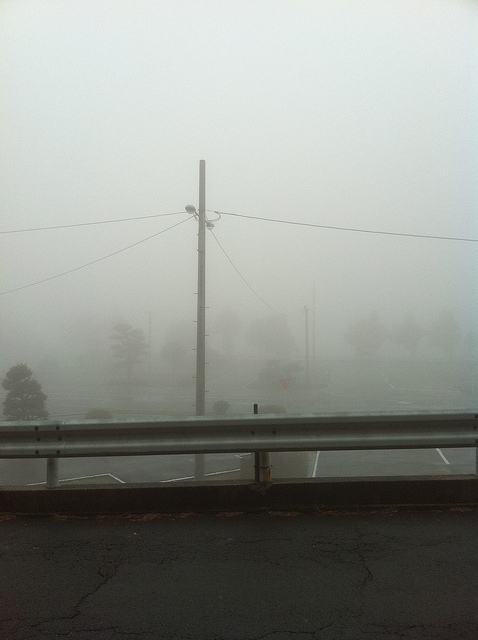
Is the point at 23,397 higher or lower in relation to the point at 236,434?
lower

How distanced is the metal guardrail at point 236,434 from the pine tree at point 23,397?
5.22 metres

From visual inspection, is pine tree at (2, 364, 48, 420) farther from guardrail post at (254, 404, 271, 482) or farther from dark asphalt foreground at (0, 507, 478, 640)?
guardrail post at (254, 404, 271, 482)

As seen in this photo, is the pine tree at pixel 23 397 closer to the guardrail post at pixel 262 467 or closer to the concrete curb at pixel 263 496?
the concrete curb at pixel 263 496

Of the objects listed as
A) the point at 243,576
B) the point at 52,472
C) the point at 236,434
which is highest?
the point at 236,434

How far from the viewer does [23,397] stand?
10.3m

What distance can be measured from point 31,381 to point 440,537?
29.4 ft

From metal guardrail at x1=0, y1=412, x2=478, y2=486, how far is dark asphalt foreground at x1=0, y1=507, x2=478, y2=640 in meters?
0.61

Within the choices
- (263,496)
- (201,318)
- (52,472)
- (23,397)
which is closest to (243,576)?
(263,496)

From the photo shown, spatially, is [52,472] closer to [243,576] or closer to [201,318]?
[243,576]

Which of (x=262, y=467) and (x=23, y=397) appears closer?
(x=262, y=467)

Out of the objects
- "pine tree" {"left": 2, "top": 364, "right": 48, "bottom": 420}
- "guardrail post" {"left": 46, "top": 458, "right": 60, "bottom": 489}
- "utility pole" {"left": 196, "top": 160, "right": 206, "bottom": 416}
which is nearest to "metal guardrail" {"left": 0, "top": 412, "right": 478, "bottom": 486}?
"guardrail post" {"left": 46, "top": 458, "right": 60, "bottom": 489}

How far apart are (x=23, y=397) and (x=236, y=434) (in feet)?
22.9

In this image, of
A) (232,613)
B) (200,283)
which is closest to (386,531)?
(232,613)

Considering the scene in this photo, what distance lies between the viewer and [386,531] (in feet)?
13.9
